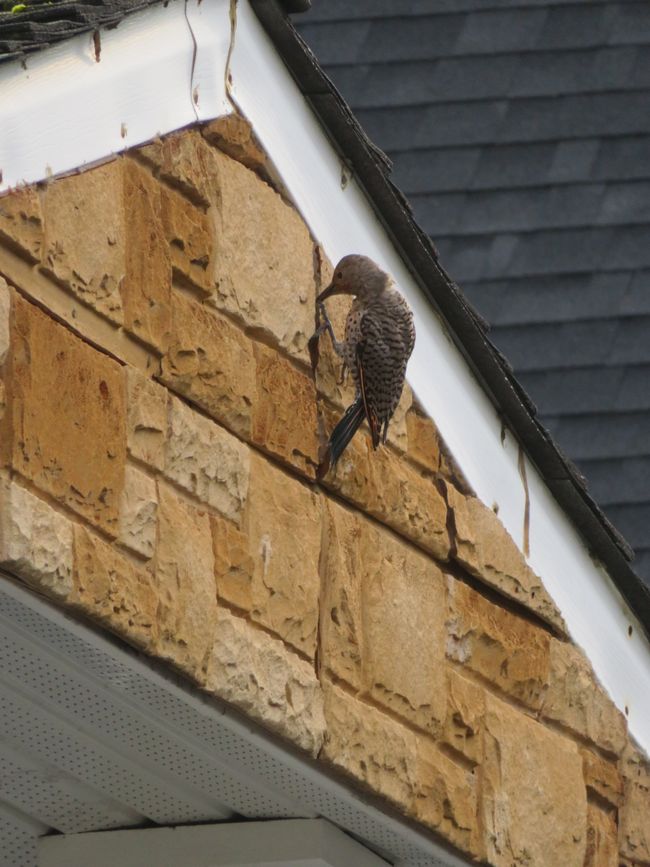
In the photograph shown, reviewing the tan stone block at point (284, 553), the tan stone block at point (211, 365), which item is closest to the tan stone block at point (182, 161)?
the tan stone block at point (211, 365)

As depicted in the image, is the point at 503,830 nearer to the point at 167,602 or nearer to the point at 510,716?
the point at 510,716

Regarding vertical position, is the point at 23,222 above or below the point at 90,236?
below

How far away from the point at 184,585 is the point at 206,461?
1.02 ft

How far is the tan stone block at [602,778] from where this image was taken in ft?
18.9

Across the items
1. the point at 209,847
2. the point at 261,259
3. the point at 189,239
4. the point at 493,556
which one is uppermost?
the point at 261,259

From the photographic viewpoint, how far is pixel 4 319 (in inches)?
151

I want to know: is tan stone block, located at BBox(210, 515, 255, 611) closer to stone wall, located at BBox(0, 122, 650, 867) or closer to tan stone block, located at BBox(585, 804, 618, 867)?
stone wall, located at BBox(0, 122, 650, 867)

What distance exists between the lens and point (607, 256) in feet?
25.4

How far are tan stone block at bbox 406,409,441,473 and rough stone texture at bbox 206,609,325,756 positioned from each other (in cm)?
84

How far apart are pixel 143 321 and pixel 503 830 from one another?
171 cm

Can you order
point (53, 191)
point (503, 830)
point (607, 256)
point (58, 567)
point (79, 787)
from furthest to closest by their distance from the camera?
point (607, 256)
point (503, 830)
point (79, 787)
point (53, 191)
point (58, 567)

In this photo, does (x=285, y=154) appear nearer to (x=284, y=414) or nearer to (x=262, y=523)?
(x=284, y=414)

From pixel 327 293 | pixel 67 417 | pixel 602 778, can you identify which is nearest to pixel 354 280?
pixel 327 293

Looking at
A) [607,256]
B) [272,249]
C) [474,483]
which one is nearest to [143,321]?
[272,249]
